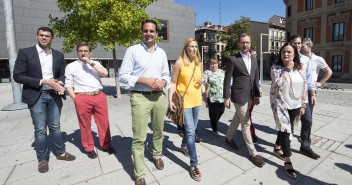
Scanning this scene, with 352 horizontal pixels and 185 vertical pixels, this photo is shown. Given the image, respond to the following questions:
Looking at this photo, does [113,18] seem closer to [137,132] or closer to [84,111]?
[84,111]

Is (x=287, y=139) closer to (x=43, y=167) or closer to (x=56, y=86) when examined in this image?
(x=56, y=86)

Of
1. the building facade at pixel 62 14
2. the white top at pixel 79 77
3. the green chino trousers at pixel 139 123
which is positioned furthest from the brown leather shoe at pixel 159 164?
the building facade at pixel 62 14

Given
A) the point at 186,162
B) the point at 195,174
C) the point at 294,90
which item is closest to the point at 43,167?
the point at 186,162

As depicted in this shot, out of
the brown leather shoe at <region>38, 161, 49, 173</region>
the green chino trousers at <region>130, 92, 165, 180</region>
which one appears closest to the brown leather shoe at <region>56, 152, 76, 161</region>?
the brown leather shoe at <region>38, 161, 49, 173</region>

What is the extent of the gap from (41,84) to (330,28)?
32328mm

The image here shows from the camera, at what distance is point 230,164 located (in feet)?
11.8

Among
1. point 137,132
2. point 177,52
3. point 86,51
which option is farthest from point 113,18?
point 177,52

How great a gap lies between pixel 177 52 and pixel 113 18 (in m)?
27.4

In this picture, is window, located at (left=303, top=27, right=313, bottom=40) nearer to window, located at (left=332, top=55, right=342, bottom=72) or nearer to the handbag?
window, located at (left=332, top=55, right=342, bottom=72)

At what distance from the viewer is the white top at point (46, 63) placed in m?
3.49

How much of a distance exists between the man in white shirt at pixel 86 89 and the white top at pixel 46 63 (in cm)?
26

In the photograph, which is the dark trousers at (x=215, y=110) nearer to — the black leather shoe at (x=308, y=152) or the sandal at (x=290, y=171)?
the black leather shoe at (x=308, y=152)

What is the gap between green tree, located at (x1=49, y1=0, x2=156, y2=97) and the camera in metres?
9.45

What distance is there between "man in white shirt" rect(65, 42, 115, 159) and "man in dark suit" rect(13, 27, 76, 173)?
212 millimetres
